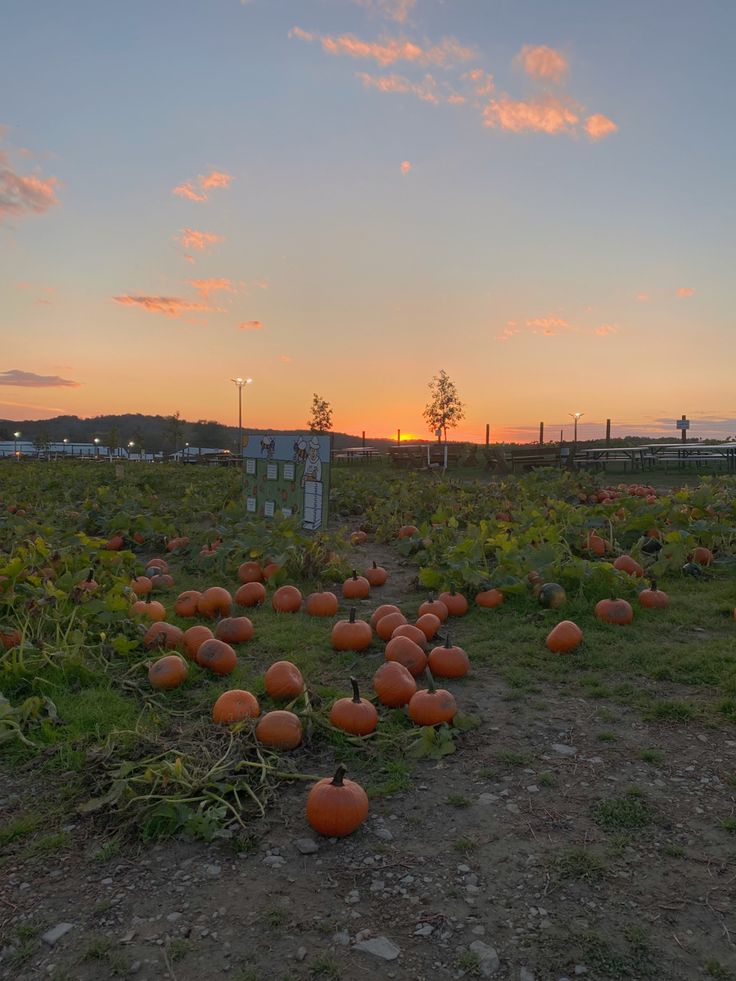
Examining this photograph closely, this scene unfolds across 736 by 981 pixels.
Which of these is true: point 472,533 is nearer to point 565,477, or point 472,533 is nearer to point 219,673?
point 219,673

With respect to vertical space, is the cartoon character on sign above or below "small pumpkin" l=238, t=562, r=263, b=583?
above

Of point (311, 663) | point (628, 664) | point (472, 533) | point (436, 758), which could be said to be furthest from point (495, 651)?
point (472, 533)

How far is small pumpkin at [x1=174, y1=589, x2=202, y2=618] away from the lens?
6.18 metres

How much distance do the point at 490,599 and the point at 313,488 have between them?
548 cm

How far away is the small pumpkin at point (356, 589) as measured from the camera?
7206mm

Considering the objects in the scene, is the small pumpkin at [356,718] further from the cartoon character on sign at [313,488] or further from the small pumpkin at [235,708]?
the cartoon character on sign at [313,488]

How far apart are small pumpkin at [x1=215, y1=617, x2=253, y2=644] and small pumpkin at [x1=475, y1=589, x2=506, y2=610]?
222 centimetres

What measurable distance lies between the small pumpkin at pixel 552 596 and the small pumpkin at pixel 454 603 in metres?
0.69

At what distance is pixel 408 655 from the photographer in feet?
15.2

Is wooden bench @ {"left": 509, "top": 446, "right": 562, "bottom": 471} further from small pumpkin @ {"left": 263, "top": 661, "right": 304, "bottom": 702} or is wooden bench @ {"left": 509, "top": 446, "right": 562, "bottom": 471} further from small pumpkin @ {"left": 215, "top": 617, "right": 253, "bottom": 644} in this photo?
small pumpkin @ {"left": 263, "top": 661, "right": 304, "bottom": 702}

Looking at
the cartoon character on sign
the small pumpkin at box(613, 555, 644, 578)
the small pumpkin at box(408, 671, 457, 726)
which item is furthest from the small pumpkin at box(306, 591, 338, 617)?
the cartoon character on sign

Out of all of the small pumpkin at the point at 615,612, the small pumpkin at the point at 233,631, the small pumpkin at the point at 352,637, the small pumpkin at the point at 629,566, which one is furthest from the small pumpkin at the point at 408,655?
the small pumpkin at the point at 629,566

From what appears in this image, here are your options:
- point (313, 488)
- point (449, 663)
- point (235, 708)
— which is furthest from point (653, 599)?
point (313, 488)

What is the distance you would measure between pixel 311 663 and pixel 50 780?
2.03 m
